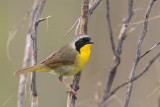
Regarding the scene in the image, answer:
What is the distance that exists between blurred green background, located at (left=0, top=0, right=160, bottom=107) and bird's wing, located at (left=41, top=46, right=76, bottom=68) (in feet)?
2.54

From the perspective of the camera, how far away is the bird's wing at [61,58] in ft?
11.8

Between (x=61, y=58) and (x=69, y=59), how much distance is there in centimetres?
10

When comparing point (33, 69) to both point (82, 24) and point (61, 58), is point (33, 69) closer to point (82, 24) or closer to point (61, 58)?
point (82, 24)

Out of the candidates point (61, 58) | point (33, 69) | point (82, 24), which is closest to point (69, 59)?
point (61, 58)

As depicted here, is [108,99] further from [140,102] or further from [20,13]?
[20,13]

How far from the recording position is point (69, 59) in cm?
368

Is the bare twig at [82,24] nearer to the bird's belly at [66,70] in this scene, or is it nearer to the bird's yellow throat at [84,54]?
the bird's belly at [66,70]

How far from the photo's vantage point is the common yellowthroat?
3564 millimetres

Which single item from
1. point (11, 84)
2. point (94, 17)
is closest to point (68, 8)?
point (94, 17)

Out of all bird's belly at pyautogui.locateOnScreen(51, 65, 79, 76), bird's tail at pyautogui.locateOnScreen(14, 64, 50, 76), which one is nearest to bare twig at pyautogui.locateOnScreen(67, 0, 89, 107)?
bird's belly at pyautogui.locateOnScreen(51, 65, 79, 76)

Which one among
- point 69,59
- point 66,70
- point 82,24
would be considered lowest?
point 66,70

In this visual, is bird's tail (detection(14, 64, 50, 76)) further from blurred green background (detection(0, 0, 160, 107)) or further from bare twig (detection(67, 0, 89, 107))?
blurred green background (detection(0, 0, 160, 107))

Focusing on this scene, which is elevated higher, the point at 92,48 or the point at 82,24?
the point at 82,24

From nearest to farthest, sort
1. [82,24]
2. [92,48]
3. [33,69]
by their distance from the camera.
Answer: [33,69] < [82,24] < [92,48]
